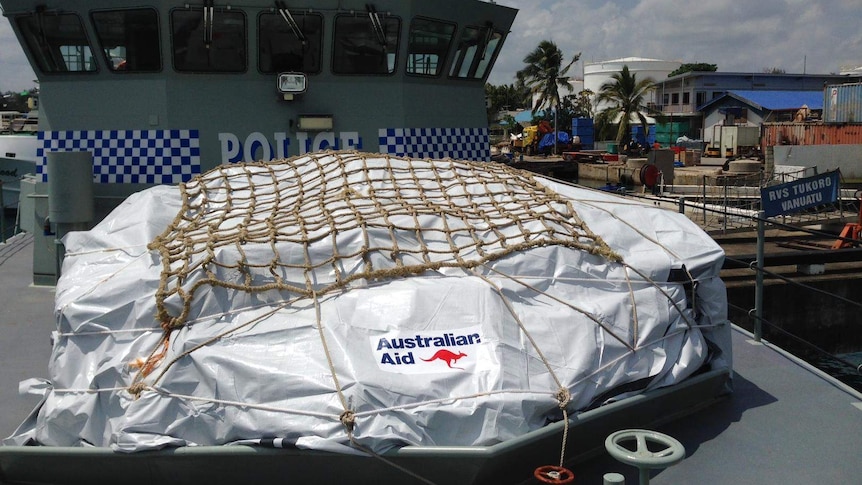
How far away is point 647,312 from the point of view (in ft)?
12.1

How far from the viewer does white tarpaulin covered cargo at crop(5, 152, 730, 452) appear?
301cm

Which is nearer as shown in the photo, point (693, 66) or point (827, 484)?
point (827, 484)

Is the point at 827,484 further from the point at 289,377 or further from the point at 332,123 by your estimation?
the point at 332,123

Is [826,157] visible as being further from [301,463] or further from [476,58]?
[301,463]

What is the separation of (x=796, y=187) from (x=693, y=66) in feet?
268

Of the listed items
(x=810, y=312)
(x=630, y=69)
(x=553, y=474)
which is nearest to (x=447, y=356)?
(x=553, y=474)

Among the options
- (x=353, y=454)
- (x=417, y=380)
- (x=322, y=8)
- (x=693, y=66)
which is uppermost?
(x=693, y=66)

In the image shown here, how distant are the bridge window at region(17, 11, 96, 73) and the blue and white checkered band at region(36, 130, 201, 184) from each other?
28.5 inches

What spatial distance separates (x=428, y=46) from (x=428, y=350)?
5029mm

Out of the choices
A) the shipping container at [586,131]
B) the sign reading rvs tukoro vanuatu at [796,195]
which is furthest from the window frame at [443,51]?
the shipping container at [586,131]

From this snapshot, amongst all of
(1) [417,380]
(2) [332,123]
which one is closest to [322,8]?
(2) [332,123]

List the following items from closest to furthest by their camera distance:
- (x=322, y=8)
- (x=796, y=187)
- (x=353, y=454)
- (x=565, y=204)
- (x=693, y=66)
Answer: (x=353, y=454), (x=565, y=204), (x=322, y=8), (x=796, y=187), (x=693, y=66)

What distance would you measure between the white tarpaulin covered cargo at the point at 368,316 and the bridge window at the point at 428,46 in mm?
3297

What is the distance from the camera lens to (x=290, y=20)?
6.82 meters
